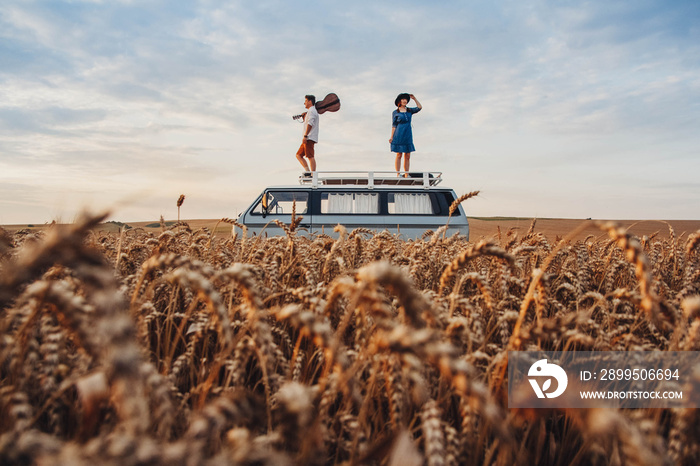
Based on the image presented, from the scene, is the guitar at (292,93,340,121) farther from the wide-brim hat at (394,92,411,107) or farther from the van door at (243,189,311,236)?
the van door at (243,189,311,236)

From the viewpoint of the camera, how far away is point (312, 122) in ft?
38.9

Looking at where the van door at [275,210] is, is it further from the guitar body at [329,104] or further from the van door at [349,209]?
the guitar body at [329,104]

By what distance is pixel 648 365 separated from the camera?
1.57m

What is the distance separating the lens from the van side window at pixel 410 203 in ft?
37.6

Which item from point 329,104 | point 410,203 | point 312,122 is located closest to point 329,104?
point 329,104

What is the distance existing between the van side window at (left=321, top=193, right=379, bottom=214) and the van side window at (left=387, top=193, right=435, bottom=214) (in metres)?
0.47

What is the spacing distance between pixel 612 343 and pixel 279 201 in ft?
32.8

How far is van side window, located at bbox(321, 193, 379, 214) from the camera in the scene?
1135cm

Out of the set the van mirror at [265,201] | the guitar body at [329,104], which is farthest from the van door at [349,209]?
the guitar body at [329,104]

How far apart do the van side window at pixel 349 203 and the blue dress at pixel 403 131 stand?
81.2 inches

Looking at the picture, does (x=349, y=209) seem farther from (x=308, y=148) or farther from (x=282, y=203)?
(x=308, y=148)

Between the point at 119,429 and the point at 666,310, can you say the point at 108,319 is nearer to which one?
the point at 119,429

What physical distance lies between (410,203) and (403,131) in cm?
250

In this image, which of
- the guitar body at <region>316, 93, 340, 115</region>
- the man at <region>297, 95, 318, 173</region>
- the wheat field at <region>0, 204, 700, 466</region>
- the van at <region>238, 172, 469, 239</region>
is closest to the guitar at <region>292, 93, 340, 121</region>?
the guitar body at <region>316, 93, 340, 115</region>
